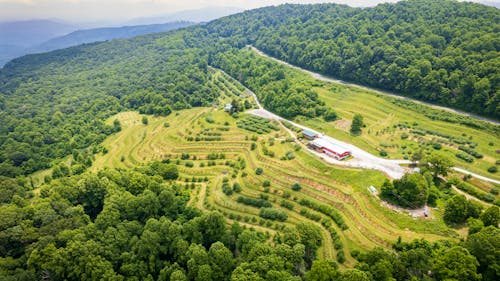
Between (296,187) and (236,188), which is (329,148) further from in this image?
(236,188)

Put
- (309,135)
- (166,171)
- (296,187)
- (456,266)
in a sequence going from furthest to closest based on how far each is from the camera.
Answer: (309,135), (166,171), (296,187), (456,266)

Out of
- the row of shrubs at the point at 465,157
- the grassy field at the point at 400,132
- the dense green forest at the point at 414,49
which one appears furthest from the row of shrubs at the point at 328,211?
the dense green forest at the point at 414,49

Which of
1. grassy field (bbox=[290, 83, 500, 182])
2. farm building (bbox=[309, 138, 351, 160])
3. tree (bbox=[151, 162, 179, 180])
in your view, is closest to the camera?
grassy field (bbox=[290, 83, 500, 182])

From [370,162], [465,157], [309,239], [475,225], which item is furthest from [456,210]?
[309,239]

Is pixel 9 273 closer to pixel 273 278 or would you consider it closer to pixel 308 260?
pixel 273 278

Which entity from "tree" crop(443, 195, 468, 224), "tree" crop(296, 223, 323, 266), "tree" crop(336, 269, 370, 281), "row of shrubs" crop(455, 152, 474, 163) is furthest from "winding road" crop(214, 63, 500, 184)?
"tree" crop(336, 269, 370, 281)

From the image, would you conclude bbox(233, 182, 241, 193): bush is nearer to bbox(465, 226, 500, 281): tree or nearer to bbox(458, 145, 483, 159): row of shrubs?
bbox(465, 226, 500, 281): tree

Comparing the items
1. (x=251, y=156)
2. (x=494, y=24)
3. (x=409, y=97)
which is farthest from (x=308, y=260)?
(x=494, y=24)

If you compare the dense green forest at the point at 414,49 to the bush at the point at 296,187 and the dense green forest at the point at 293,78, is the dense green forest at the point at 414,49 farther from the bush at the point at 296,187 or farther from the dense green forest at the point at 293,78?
the bush at the point at 296,187
